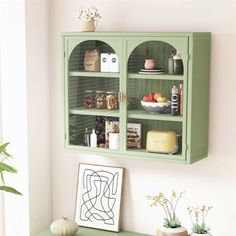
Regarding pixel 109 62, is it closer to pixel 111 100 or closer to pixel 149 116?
pixel 111 100

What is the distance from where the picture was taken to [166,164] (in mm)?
3654

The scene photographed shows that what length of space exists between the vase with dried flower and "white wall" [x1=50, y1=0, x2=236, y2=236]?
147 millimetres

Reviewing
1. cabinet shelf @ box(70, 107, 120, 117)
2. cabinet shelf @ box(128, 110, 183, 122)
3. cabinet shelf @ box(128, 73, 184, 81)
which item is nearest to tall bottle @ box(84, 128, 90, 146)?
cabinet shelf @ box(70, 107, 120, 117)

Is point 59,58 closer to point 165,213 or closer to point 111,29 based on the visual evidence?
point 111,29

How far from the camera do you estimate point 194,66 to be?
3.23m

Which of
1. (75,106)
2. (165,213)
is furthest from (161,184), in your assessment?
(75,106)

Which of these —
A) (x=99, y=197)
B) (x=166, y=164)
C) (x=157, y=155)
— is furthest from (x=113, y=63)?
(x=99, y=197)

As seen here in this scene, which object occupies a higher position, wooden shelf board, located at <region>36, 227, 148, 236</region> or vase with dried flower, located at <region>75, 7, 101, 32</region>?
vase with dried flower, located at <region>75, 7, 101, 32</region>

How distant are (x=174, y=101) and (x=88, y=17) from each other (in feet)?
2.46

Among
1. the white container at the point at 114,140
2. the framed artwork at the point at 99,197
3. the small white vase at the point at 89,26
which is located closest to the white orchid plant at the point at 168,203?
the framed artwork at the point at 99,197

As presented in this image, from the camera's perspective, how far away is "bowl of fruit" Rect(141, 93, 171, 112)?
11.1 ft

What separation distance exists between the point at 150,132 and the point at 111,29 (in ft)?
2.40

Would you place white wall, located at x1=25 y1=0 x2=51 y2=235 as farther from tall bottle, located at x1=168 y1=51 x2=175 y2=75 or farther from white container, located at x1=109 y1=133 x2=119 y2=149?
tall bottle, located at x1=168 y1=51 x2=175 y2=75

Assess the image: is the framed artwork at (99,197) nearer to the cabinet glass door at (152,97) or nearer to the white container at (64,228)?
the white container at (64,228)
